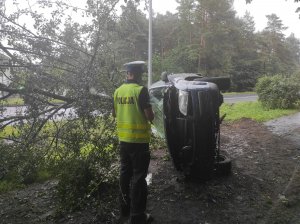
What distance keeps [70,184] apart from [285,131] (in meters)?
6.32

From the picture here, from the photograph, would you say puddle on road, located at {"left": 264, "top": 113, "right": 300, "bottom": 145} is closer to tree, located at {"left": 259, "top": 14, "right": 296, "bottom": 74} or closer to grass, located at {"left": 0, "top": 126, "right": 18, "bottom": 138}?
grass, located at {"left": 0, "top": 126, "right": 18, "bottom": 138}

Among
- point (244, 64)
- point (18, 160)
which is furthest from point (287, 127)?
point (244, 64)

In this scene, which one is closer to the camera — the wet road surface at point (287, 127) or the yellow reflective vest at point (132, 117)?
the yellow reflective vest at point (132, 117)

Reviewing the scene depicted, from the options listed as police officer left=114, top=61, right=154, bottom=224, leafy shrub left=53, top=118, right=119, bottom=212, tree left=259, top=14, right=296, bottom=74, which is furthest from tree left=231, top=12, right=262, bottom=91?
police officer left=114, top=61, right=154, bottom=224

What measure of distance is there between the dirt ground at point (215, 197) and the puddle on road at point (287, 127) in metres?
1.71

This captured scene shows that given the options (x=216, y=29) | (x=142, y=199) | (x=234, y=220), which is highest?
(x=216, y=29)

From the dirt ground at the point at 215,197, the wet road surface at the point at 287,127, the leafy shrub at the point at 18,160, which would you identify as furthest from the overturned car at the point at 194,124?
the wet road surface at the point at 287,127

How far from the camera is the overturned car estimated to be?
4.06 metres

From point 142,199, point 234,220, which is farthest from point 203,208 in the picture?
point 142,199

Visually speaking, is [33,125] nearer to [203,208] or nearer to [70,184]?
[70,184]

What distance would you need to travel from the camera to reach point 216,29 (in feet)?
103

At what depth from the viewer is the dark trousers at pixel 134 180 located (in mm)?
3715

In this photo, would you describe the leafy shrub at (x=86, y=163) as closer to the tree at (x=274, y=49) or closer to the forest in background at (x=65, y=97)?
the forest in background at (x=65, y=97)

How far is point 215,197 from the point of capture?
4297 mm
